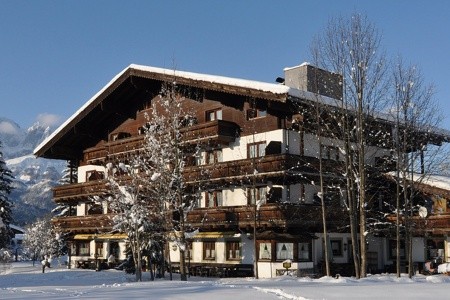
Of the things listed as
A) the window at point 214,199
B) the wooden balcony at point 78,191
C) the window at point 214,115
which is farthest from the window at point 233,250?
the wooden balcony at point 78,191

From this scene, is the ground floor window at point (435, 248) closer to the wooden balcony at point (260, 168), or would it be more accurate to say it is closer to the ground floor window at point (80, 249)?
the wooden balcony at point (260, 168)

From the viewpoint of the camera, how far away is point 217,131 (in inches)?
1345

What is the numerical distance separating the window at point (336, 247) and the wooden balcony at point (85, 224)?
13.9 m

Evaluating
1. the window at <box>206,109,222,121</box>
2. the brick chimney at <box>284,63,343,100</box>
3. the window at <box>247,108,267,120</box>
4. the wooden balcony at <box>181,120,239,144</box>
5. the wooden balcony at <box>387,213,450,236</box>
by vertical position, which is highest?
the brick chimney at <box>284,63,343,100</box>

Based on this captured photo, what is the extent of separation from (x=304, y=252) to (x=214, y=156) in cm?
805

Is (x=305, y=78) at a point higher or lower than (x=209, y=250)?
higher

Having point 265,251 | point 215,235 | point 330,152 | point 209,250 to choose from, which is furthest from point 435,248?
point 209,250

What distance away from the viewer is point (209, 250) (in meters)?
36.2

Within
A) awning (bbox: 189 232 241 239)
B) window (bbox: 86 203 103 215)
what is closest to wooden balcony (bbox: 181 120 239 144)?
awning (bbox: 189 232 241 239)

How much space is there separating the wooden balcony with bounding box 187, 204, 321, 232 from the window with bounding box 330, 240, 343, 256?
1944 millimetres

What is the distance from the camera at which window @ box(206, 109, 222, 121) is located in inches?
1446

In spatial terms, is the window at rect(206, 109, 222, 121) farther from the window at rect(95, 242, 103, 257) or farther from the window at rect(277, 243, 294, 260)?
the window at rect(95, 242, 103, 257)

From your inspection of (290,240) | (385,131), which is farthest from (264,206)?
(385,131)

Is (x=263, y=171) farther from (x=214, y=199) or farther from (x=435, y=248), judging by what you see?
(x=435, y=248)
